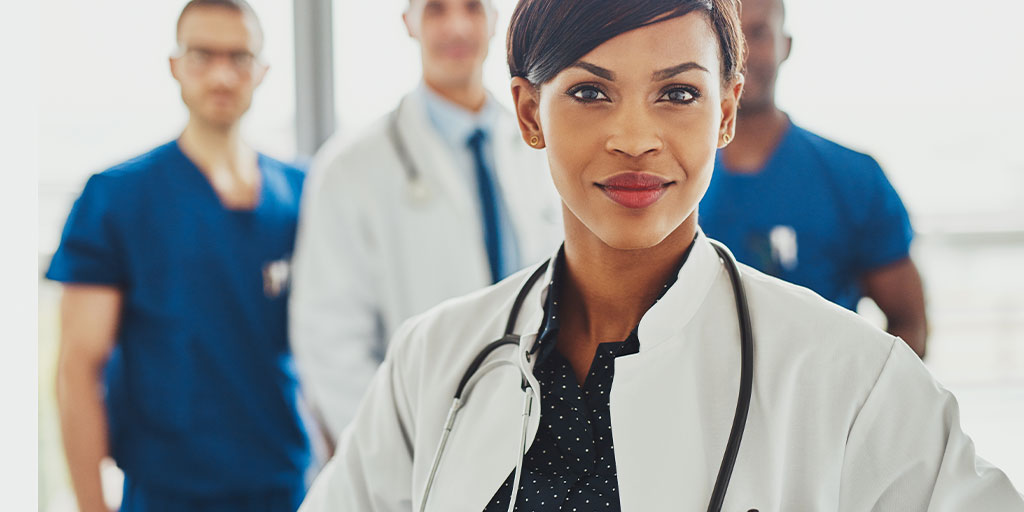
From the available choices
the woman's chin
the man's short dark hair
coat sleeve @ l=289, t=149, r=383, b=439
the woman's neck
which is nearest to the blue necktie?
coat sleeve @ l=289, t=149, r=383, b=439

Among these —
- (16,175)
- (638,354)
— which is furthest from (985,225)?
(16,175)

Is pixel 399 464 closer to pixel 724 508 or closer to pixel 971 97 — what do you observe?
pixel 724 508

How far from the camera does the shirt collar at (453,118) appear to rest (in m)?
1.68

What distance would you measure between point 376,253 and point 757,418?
3.32 ft

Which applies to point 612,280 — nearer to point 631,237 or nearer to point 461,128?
point 631,237

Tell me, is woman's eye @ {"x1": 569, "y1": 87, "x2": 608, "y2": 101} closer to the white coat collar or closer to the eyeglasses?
the white coat collar

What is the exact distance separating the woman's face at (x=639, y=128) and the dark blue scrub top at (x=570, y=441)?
9 centimetres

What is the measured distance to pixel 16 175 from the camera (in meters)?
1.31

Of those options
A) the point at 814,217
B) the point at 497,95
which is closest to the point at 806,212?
the point at 814,217

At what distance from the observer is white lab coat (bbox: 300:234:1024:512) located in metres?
0.70

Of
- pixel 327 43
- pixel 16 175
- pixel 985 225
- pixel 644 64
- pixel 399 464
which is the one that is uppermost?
pixel 327 43

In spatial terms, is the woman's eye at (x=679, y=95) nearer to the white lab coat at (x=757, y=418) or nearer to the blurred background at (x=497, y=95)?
the white lab coat at (x=757, y=418)

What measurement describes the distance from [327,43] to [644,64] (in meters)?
1.59

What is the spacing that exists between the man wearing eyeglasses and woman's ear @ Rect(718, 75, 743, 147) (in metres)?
1.10
